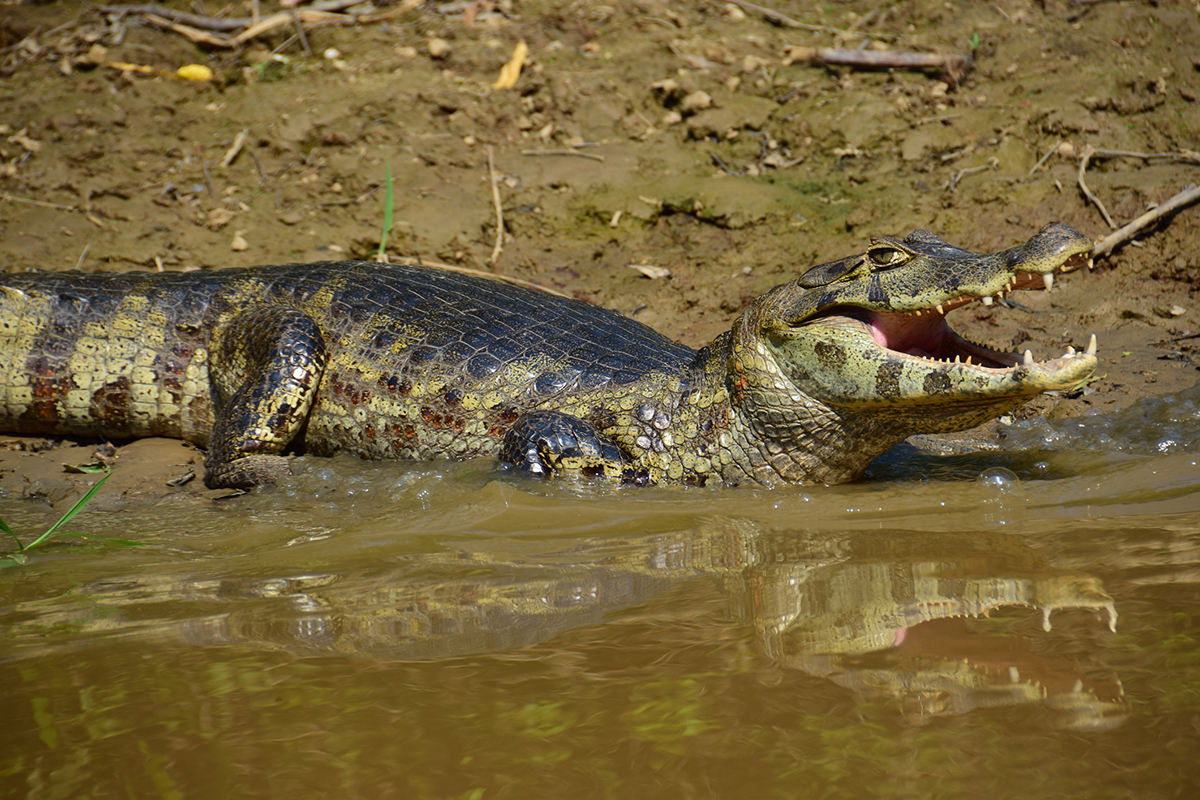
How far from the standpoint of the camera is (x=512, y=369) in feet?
12.5

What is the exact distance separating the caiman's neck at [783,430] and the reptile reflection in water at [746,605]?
85 cm

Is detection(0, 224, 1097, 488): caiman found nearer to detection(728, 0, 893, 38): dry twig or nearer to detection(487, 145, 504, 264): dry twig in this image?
detection(487, 145, 504, 264): dry twig

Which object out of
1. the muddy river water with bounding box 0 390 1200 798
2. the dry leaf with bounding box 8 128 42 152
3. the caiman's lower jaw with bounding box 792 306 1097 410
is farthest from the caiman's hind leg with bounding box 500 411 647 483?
the dry leaf with bounding box 8 128 42 152

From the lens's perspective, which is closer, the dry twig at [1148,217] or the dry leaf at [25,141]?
the dry twig at [1148,217]

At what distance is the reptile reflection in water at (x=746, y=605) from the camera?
5.00 feet

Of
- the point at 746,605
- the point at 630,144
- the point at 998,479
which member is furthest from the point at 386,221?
the point at 746,605

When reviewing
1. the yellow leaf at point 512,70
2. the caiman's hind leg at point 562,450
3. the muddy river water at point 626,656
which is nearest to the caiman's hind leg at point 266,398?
the muddy river water at point 626,656

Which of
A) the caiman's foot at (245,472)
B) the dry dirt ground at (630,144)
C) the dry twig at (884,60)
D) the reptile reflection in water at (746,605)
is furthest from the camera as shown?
the dry twig at (884,60)

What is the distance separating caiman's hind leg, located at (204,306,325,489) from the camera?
3816mm

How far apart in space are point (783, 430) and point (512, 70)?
493 centimetres

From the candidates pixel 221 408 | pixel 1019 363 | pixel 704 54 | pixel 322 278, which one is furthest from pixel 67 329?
pixel 704 54

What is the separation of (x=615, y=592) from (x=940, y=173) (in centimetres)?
499

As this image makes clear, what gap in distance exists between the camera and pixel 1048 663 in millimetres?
1538

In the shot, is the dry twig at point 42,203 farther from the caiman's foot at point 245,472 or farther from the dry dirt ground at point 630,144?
the caiman's foot at point 245,472
